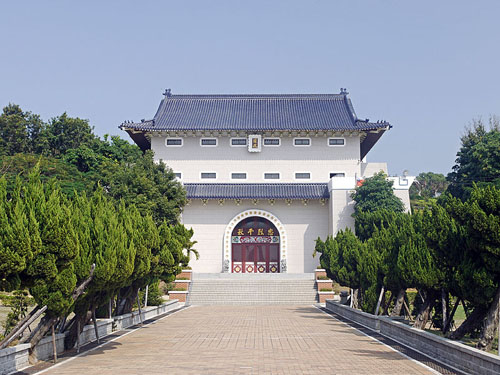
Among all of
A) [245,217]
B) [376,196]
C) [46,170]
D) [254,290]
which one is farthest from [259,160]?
[46,170]

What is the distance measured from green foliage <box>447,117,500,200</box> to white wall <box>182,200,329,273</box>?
30.0 ft

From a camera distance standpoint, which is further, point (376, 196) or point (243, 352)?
point (376, 196)

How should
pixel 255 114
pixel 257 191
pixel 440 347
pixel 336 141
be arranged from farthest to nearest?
pixel 255 114 < pixel 336 141 < pixel 257 191 < pixel 440 347

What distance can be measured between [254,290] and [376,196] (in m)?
9.10

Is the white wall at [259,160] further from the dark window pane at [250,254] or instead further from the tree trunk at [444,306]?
the tree trunk at [444,306]

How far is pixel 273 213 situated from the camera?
1511 inches

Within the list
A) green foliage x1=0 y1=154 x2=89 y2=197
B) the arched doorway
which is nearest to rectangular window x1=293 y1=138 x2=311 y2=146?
the arched doorway

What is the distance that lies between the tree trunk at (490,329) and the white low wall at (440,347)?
44cm

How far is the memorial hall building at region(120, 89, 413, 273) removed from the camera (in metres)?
37.8

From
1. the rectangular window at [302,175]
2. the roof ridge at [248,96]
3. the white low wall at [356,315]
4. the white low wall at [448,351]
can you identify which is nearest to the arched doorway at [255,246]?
the rectangular window at [302,175]

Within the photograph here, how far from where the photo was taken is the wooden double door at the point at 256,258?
3841 centimetres

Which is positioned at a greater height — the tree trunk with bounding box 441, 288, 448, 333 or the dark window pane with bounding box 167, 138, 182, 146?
the dark window pane with bounding box 167, 138, 182, 146

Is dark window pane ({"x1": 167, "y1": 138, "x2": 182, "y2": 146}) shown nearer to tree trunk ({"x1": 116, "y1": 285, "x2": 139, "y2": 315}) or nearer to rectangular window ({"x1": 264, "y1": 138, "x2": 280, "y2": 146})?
rectangular window ({"x1": 264, "y1": 138, "x2": 280, "y2": 146})

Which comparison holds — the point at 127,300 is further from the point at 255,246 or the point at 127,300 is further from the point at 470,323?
the point at 255,246
